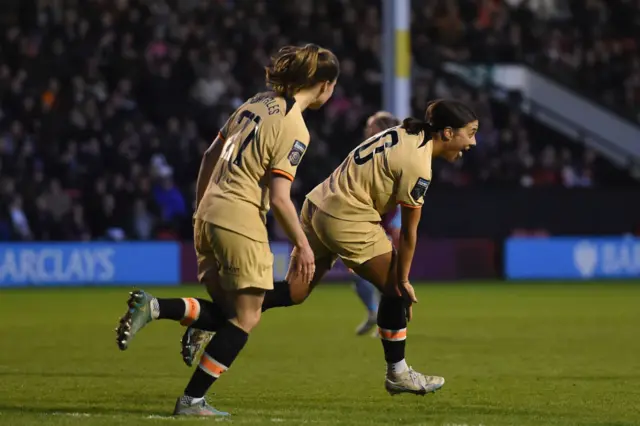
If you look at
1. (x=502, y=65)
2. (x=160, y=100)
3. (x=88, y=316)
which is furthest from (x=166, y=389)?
(x=502, y=65)

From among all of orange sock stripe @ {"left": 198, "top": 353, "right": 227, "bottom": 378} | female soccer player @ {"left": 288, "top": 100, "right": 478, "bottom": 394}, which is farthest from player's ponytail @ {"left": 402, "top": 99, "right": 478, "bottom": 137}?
orange sock stripe @ {"left": 198, "top": 353, "right": 227, "bottom": 378}

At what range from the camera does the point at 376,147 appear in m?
8.01

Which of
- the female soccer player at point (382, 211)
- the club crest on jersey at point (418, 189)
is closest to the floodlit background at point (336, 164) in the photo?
the female soccer player at point (382, 211)

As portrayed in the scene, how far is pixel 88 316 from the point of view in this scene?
15.5m

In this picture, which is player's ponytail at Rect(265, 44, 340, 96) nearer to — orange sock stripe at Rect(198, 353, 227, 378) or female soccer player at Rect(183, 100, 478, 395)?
female soccer player at Rect(183, 100, 478, 395)

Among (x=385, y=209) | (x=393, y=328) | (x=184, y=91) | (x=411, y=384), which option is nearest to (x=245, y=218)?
(x=385, y=209)

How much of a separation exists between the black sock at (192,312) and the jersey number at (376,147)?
1450 millimetres

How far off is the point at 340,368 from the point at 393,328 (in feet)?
6.02

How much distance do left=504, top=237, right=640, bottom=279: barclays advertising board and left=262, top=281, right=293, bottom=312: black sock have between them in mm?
16083

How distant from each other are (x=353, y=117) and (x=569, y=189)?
4.26m

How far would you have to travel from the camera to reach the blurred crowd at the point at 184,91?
71.9 ft

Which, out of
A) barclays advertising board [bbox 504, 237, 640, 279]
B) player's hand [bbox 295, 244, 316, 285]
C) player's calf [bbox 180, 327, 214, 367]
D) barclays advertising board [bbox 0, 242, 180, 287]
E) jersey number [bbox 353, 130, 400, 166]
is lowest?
barclays advertising board [bbox 504, 237, 640, 279]

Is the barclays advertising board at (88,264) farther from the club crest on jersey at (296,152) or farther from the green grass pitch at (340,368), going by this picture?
the club crest on jersey at (296,152)

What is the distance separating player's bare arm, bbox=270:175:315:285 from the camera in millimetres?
6816
